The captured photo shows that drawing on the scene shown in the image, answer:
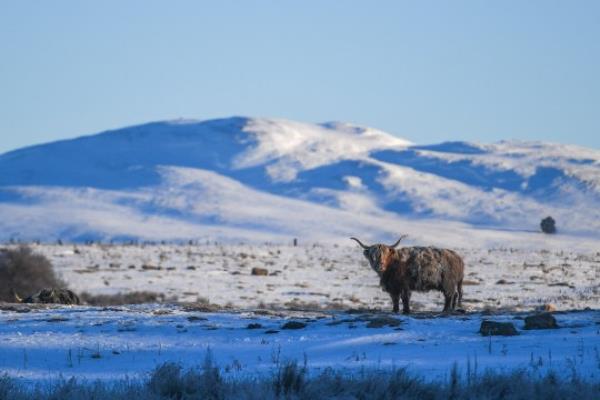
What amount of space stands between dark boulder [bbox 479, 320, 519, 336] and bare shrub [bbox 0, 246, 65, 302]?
61.2 feet

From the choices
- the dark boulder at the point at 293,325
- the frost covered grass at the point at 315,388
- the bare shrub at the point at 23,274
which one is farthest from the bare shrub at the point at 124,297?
the frost covered grass at the point at 315,388

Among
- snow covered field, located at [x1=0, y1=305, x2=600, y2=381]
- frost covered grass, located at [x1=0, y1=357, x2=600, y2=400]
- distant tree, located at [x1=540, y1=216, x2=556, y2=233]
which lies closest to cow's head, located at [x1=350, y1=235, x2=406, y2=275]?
snow covered field, located at [x1=0, y1=305, x2=600, y2=381]

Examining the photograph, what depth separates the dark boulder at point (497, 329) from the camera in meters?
14.3

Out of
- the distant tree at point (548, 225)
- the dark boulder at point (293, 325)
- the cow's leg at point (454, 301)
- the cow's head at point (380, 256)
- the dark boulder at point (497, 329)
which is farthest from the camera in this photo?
the distant tree at point (548, 225)

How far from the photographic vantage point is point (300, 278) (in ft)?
129

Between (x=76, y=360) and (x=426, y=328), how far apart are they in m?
4.37

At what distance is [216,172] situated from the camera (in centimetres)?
13388

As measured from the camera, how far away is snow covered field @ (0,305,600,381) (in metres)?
12.5

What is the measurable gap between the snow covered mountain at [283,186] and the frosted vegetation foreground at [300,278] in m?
44.7

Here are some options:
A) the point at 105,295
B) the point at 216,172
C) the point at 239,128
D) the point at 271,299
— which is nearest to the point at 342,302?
the point at 271,299

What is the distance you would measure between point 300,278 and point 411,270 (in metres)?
20.2

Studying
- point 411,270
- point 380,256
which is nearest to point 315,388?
point 380,256

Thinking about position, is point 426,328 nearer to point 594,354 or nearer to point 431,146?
point 594,354

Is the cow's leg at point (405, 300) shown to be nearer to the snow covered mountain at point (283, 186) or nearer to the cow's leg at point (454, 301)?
the cow's leg at point (454, 301)
